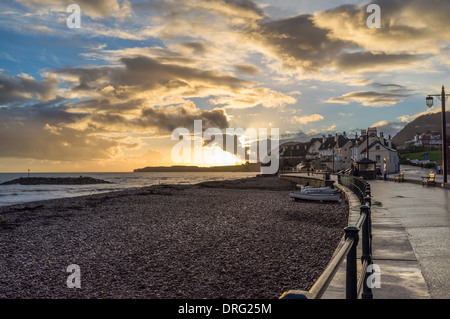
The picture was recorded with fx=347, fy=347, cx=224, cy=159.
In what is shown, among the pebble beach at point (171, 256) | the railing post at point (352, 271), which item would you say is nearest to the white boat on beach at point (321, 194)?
the pebble beach at point (171, 256)

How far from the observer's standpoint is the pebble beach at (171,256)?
8734 mm

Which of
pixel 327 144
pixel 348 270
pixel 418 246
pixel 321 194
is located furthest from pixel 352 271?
pixel 327 144

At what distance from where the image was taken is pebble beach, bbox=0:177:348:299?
8734 millimetres

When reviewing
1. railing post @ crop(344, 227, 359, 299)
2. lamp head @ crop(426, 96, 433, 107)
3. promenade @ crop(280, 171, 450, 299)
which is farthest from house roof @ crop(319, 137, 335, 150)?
railing post @ crop(344, 227, 359, 299)

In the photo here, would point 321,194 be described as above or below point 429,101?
below

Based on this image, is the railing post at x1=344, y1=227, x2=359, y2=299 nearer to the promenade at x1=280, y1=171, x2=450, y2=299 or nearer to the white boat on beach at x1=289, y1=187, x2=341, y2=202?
the promenade at x1=280, y1=171, x2=450, y2=299

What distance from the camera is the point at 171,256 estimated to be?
1176 cm

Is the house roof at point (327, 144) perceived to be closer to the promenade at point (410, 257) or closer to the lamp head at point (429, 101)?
the lamp head at point (429, 101)

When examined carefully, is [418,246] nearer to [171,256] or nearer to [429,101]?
[171,256]

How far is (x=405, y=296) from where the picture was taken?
5184 mm
